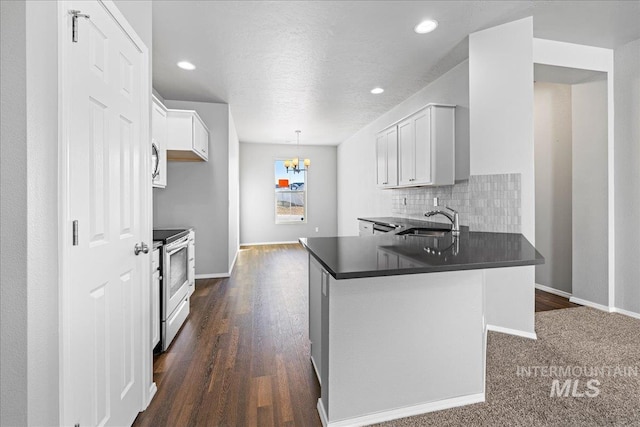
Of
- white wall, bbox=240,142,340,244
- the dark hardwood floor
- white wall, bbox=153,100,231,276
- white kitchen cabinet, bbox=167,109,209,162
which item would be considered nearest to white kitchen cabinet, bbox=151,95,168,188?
white kitchen cabinet, bbox=167,109,209,162

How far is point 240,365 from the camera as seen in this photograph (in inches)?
88.7

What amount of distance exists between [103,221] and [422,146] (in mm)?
3316

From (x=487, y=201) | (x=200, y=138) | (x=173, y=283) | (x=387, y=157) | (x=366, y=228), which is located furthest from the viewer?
(x=366, y=228)

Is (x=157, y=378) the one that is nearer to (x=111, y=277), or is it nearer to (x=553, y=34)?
(x=111, y=277)

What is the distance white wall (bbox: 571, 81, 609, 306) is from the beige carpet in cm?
51

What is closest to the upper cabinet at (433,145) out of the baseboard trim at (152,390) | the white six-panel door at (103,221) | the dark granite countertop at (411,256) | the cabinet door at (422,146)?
the cabinet door at (422,146)

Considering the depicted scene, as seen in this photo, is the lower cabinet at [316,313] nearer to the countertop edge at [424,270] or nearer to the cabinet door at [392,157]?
the countertop edge at [424,270]

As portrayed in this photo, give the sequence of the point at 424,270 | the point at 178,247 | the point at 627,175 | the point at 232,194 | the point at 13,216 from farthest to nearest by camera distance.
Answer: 1. the point at 232,194
2. the point at 627,175
3. the point at 178,247
4. the point at 424,270
5. the point at 13,216

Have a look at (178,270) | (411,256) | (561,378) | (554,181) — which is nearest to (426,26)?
(411,256)

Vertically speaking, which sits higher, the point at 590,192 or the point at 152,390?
the point at 590,192

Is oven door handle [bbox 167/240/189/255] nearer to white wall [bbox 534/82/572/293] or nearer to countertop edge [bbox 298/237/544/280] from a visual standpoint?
Answer: countertop edge [bbox 298/237/544/280]

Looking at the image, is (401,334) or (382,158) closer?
(401,334)

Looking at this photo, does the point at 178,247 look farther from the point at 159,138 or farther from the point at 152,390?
the point at 159,138

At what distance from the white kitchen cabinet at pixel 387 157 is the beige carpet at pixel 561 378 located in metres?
2.50
